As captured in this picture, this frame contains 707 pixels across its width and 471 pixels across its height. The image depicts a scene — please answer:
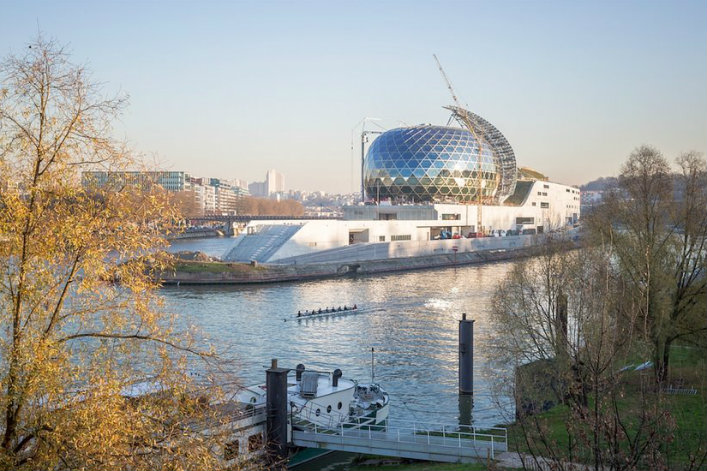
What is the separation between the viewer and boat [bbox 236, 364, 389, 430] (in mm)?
14055

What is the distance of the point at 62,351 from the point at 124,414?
73cm

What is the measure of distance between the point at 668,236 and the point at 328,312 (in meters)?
16.2

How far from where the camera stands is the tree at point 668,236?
15.5m

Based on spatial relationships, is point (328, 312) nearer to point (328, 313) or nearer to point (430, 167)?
point (328, 313)

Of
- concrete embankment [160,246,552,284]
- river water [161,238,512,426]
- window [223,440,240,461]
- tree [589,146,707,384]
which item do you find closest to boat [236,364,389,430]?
river water [161,238,512,426]

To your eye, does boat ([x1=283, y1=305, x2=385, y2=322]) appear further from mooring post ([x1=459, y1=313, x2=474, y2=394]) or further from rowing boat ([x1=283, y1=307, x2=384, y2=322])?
mooring post ([x1=459, y1=313, x2=474, y2=394])

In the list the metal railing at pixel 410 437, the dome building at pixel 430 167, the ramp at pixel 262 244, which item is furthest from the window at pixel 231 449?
the dome building at pixel 430 167

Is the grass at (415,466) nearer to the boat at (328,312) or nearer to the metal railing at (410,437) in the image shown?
the metal railing at (410,437)

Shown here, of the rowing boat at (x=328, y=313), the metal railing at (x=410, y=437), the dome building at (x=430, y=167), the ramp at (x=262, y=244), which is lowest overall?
the metal railing at (x=410, y=437)

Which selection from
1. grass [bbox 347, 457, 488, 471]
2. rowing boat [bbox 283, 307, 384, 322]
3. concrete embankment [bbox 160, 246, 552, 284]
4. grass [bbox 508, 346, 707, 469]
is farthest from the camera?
concrete embankment [bbox 160, 246, 552, 284]

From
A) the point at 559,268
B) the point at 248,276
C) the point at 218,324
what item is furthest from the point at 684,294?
the point at 248,276

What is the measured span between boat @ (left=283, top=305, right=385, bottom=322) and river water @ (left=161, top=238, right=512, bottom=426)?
1.55ft

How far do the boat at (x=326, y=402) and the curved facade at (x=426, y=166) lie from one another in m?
56.6

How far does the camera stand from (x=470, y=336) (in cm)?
1814
